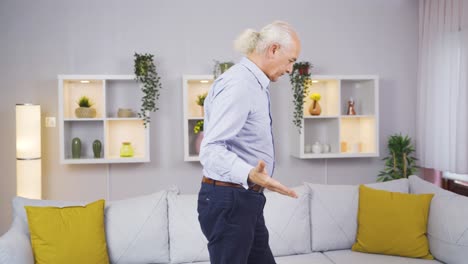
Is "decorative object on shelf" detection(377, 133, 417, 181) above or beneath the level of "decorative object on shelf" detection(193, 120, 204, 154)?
beneath

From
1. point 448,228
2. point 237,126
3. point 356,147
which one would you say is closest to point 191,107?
point 356,147

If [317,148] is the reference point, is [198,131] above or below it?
above

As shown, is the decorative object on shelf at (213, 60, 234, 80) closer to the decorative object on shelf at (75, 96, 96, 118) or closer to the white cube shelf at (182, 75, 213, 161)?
the white cube shelf at (182, 75, 213, 161)

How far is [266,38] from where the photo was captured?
174cm

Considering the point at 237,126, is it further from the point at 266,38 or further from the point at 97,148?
the point at 97,148

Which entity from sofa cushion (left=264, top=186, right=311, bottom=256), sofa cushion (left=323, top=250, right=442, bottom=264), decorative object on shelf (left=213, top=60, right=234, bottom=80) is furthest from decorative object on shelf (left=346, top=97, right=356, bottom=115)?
sofa cushion (left=323, top=250, right=442, bottom=264)

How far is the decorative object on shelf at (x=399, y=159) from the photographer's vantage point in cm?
432

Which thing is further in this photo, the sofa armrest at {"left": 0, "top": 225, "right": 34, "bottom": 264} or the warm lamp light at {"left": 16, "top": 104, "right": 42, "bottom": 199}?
the warm lamp light at {"left": 16, "top": 104, "right": 42, "bottom": 199}

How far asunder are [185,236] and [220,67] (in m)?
1.70

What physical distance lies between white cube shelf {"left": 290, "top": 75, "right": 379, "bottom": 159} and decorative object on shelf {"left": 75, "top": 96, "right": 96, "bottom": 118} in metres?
1.83

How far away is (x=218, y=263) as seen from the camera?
63.5 inches

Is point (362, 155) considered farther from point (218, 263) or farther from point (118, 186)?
point (218, 263)

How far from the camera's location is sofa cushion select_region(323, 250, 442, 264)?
9.13ft

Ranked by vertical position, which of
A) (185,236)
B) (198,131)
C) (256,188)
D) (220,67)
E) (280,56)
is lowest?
(185,236)
